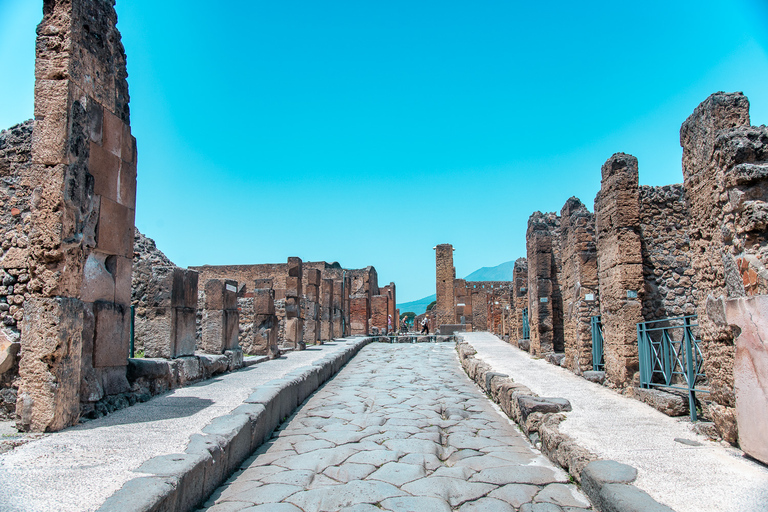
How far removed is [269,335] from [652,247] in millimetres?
8594

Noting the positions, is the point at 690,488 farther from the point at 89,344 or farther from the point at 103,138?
the point at 103,138

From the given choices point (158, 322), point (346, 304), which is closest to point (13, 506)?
point (158, 322)

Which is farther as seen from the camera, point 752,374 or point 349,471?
point 349,471

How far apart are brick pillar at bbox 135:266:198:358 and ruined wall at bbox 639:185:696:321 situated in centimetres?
655

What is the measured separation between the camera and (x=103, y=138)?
5.47m

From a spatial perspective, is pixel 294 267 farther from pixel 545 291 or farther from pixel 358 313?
pixel 358 313

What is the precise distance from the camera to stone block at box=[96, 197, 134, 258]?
5398 millimetres

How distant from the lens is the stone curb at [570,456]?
2.95m

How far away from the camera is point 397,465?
14.2 ft

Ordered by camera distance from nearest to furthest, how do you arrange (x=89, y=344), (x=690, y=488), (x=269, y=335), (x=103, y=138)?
(x=690, y=488)
(x=89, y=344)
(x=103, y=138)
(x=269, y=335)

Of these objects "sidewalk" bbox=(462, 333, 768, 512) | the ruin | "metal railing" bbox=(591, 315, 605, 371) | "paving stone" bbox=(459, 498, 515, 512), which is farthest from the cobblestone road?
"metal railing" bbox=(591, 315, 605, 371)

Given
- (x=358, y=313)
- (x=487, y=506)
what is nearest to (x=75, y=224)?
(x=487, y=506)

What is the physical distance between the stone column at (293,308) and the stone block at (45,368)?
37.6ft

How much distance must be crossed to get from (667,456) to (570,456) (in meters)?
0.64
